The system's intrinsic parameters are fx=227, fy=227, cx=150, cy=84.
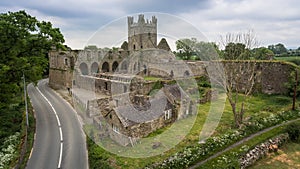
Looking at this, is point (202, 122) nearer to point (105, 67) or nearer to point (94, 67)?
point (94, 67)

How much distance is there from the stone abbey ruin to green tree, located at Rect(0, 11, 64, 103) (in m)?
5.66

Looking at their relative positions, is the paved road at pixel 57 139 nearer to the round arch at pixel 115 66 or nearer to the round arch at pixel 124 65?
the round arch at pixel 115 66

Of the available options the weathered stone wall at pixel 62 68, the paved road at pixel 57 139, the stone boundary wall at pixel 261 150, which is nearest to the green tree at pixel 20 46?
the paved road at pixel 57 139

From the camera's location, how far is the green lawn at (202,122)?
12.6 meters

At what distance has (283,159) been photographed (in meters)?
13.8

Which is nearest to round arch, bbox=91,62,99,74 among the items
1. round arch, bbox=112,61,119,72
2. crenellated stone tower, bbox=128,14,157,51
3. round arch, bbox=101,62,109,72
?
round arch, bbox=101,62,109,72

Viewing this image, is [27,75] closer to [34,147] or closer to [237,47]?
[34,147]

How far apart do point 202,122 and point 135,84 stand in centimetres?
858

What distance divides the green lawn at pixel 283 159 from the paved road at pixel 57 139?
10.4 meters

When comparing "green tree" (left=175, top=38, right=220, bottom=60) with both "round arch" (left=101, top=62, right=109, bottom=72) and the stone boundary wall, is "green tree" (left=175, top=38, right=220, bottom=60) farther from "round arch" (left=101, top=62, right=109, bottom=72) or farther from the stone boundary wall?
the stone boundary wall

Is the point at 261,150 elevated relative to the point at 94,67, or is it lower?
lower

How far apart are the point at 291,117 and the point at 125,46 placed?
37514mm

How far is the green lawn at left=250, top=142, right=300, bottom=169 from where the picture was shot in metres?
13.0

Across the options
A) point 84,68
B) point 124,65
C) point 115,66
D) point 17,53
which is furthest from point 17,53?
point 124,65
